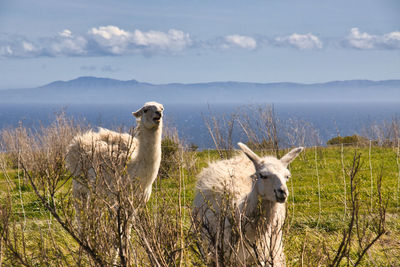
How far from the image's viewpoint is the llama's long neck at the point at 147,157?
17.4ft

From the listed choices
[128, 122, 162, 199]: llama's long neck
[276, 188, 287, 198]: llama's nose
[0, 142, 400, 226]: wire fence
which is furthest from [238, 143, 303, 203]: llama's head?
[0, 142, 400, 226]: wire fence

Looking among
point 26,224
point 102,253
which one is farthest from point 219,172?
point 26,224

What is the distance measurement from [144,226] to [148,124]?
3195 millimetres

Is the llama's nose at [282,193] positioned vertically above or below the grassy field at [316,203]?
above

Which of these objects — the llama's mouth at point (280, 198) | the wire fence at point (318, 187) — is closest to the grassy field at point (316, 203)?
the wire fence at point (318, 187)

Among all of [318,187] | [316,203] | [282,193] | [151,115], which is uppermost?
[151,115]

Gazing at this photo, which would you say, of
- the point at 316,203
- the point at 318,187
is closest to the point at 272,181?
the point at 318,187

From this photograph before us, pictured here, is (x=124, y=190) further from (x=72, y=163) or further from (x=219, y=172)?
(x=72, y=163)

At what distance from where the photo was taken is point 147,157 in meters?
5.35

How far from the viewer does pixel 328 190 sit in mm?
8664

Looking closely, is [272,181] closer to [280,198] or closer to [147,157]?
[280,198]

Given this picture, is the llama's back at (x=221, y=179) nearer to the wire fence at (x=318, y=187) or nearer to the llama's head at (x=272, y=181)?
the llama's head at (x=272, y=181)

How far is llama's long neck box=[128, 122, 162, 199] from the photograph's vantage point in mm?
5305

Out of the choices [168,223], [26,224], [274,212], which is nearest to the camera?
[168,223]
